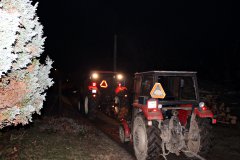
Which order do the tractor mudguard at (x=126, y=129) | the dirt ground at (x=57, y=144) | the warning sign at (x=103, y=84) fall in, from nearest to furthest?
the dirt ground at (x=57, y=144) < the tractor mudguard at (x=126, y=129) < the warning sign at (x=103, y=84)

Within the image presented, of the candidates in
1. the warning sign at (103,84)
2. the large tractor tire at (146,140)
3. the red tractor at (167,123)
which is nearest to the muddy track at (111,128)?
the red tractor at (167,123)

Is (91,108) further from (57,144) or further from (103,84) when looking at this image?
(57,144)

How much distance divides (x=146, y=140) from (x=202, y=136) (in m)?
1.33

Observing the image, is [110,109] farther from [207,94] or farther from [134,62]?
[134,62]

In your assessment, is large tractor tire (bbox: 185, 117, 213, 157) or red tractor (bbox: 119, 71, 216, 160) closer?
red tractor (bbox: 119, 71, 216, 160)

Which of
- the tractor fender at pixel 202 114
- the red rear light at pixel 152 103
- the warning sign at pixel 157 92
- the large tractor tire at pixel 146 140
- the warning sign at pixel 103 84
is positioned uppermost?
the warning sign at pixel 103 84

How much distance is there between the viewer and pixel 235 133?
30.9 ft

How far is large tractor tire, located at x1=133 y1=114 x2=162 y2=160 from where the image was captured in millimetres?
5855

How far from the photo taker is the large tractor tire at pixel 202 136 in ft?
20.0

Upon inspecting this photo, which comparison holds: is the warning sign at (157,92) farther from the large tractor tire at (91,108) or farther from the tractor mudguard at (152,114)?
the large tractor tire at (91,108)

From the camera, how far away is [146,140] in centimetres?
595

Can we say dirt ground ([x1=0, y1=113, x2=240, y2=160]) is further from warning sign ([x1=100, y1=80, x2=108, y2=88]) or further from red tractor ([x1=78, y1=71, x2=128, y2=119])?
warning sign ([x1=100, y1=80, x2=108, y2=88])

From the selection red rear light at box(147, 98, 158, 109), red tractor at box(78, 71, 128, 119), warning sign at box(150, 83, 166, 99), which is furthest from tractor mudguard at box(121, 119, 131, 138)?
red tractor at box(78, 71, 128, 119)

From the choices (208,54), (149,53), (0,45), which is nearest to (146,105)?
(0,45)
